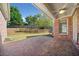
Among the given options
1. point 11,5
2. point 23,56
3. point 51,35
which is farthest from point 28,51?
point 11,5

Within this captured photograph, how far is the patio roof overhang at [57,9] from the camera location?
364cm

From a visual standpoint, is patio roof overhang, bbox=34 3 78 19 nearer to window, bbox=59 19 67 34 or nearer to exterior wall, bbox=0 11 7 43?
window, bbox=59 19 67 34

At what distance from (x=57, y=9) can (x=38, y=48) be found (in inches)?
21.7

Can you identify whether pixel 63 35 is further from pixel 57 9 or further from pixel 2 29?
pixel 2 29

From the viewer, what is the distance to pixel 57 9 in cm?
368

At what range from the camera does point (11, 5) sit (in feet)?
12.0

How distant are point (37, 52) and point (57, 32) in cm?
36

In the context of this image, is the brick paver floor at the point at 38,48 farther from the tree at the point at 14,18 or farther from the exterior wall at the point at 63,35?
the tree at the point at 14,18

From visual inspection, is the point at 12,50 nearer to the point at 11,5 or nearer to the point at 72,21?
the point at 11,5

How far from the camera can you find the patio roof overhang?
3.64m

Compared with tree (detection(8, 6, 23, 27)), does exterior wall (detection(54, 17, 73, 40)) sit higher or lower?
lower

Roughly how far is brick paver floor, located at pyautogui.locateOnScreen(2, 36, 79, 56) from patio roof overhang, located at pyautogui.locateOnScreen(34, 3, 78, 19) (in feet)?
1.05

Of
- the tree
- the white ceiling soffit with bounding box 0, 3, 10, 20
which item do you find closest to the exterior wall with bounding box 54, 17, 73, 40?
the tree

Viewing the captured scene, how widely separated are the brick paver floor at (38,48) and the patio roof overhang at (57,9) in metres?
0.32
